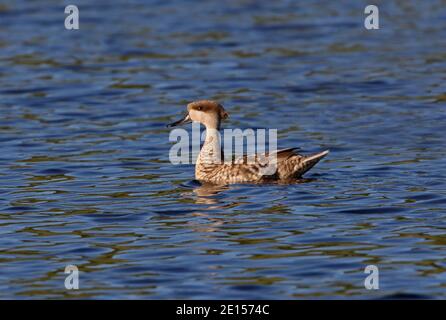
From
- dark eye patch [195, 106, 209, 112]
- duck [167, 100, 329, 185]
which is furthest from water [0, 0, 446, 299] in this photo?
dark eye patch [195, 106, 209, 112]

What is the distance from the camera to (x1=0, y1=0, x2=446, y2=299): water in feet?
33.6

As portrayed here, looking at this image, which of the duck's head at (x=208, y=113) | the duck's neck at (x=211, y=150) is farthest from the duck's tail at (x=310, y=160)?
the duck's head at (x=208, y=113)

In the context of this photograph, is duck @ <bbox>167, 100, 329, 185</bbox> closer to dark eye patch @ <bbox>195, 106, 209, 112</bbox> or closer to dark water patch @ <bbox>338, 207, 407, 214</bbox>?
dark eye patch @ <bbox>195, 106, 209, 112</bbox>

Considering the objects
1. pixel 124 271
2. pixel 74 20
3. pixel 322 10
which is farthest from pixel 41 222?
pixel 322 10

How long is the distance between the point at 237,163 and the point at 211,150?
1.91 ft

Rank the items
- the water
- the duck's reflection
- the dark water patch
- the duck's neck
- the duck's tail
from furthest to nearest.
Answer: the duck's neck < the duck's tail < the duck's reflection < the dark water patch < the water

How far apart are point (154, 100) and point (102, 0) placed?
8.61 metres

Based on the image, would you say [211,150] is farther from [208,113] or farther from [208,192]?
[208,192]

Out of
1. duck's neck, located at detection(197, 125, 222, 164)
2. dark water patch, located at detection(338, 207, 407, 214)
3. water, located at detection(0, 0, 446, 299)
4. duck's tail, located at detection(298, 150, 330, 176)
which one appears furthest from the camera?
duck's neck, located at detection(197, 125, 222, 164)

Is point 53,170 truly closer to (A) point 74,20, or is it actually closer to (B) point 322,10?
(A) point 74,20

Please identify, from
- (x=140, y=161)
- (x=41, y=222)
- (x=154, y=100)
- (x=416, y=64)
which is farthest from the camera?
(x=416, y=64)

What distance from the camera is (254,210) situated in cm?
1227

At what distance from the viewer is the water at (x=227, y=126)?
10.2 m

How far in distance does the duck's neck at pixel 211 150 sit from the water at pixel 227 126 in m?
0.38
